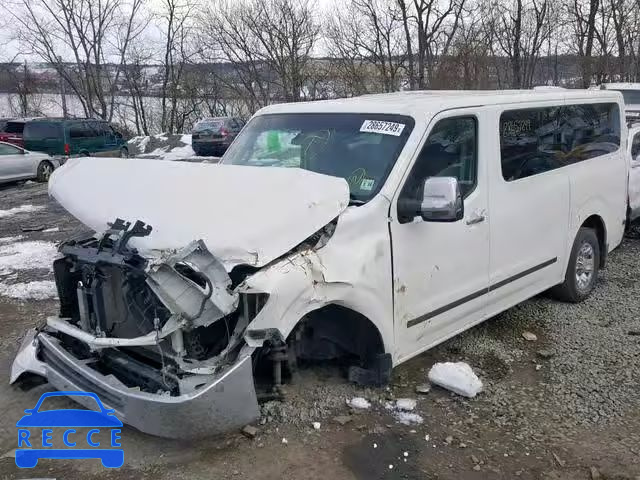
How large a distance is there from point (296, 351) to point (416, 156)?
1426mm

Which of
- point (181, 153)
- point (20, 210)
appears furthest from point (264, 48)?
point (20, 210)

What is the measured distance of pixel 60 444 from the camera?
11.4ft

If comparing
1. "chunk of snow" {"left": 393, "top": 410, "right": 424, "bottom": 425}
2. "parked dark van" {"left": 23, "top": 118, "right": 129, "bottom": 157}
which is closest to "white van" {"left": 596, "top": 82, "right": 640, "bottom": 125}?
"chunk of snow" {"left": 393, "top": 410, "right": 424, "bottom": 425}

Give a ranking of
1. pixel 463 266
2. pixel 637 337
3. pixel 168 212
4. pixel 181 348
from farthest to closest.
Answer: pixel 637 337 < pixel 463 266 < pixel 168 212 < pixel 181 348

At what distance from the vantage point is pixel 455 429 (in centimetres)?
355

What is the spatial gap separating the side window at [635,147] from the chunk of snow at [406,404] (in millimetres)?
6172

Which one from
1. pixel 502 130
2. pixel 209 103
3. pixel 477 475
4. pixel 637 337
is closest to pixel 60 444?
pixel 477 475

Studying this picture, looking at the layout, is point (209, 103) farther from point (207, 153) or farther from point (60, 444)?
point (60, 444)

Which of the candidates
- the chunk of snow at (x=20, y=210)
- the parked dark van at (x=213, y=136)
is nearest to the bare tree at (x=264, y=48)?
the parked dark van at (x=213, y=136)

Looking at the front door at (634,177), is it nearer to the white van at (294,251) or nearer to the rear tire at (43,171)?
the white van at (294,251)

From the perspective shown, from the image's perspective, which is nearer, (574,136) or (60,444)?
(60,444)

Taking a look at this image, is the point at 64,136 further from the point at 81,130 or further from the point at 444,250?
the point at 444,250

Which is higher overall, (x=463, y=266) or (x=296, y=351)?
(x=463, y=266)

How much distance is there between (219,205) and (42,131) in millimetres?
19389
